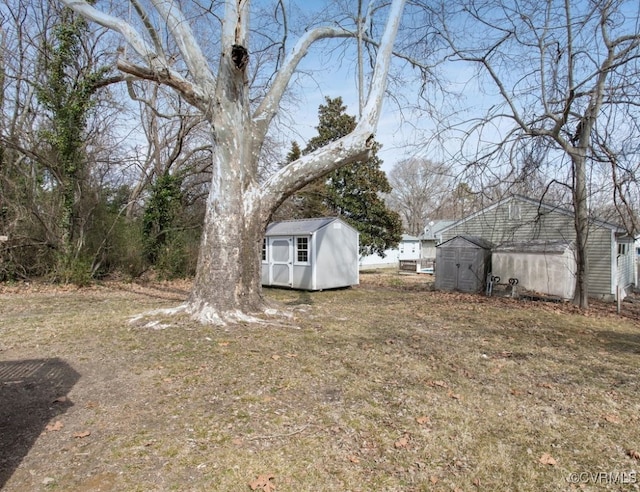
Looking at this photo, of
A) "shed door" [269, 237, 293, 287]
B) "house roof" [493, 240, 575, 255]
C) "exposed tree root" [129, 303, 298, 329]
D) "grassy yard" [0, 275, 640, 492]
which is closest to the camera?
"grassy yard" [0, 275, 640, 492]

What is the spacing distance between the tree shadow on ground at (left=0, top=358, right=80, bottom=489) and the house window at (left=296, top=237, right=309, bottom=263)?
30.1 ft

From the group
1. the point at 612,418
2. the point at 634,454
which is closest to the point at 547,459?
the point at 634,454

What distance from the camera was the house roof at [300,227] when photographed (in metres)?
13.4

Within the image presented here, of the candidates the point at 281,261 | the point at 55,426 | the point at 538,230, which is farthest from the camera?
the point at 538,230

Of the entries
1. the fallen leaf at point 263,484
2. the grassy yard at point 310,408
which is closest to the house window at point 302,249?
the grassy yard at point 310,408

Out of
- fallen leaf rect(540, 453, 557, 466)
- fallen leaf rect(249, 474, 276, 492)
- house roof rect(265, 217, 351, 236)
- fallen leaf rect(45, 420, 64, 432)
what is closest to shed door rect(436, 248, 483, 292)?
house roof rect(265, 217, 351, 236)

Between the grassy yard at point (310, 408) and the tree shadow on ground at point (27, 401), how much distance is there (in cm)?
2

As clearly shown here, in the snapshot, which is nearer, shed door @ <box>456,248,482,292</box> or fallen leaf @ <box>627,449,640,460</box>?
fallen leaf @ <box>627,449,640,460</box>

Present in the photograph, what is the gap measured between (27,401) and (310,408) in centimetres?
261

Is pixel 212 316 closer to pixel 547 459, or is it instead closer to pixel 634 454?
pixel 547 459

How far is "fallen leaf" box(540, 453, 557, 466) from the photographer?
2.71m

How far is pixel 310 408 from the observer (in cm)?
347

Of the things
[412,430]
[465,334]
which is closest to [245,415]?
[412,430]

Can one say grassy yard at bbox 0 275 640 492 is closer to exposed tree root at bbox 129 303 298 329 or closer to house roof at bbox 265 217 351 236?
exposed tree root at bbox 129 303 298 329
